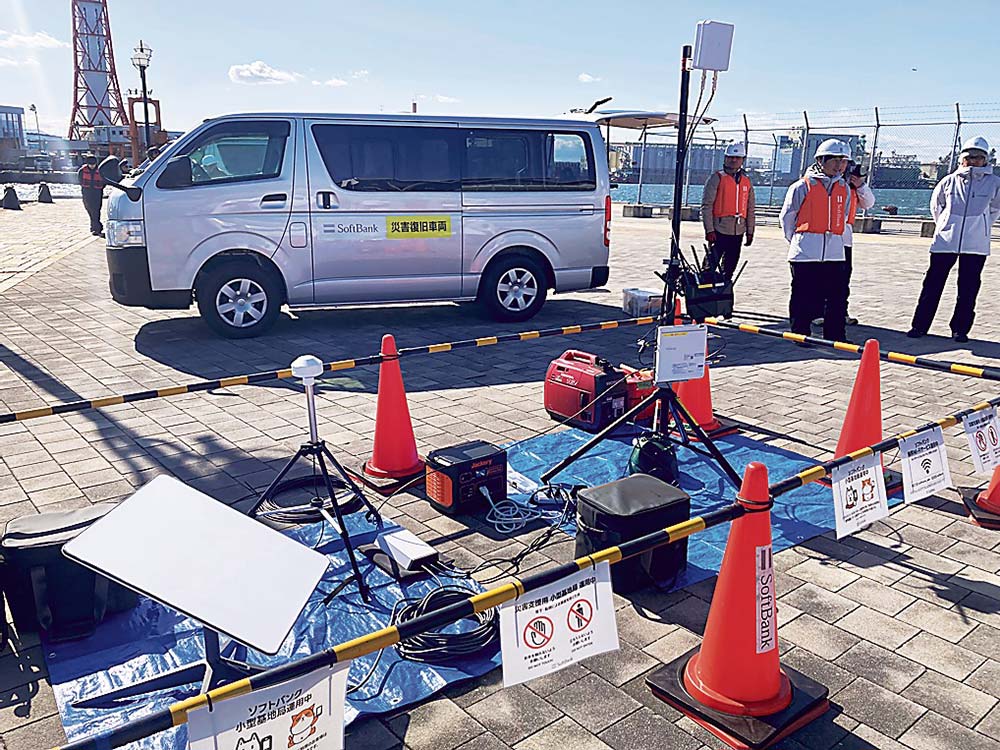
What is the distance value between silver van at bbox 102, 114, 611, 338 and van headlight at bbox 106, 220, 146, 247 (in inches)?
0.4

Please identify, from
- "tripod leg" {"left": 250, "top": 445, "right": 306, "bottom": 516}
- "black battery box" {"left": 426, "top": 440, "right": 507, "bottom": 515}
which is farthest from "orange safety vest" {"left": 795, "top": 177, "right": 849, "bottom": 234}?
"tripod leg" {"left": 250, "top": 445, "right": 306, "bottom": 516}

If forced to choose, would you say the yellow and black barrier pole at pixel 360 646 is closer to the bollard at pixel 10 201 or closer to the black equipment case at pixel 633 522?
the black equipment case at pixel 633 522

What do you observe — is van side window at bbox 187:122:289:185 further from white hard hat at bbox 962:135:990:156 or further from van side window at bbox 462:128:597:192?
white hard hat at bbox 962:135:990:156

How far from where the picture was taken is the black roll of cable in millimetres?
3332

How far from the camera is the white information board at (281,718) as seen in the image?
184 centimetres

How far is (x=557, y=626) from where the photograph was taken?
2.47 metres

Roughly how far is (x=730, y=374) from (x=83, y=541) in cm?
662

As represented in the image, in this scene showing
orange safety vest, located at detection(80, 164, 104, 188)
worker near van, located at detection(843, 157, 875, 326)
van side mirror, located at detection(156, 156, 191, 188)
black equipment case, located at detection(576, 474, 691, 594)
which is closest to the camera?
black equipment case, located at detection(576, 474, 691, 594)

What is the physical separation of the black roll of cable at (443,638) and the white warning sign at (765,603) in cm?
112

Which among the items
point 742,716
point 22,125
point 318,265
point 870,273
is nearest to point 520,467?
point 742,716

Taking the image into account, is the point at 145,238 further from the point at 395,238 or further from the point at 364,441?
the point at 364,441

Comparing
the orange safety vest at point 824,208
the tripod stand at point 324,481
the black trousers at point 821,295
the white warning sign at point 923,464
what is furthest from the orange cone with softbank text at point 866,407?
the black trousers at point 821,295

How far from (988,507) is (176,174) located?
7832 mm

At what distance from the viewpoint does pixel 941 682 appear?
10.5 feet
